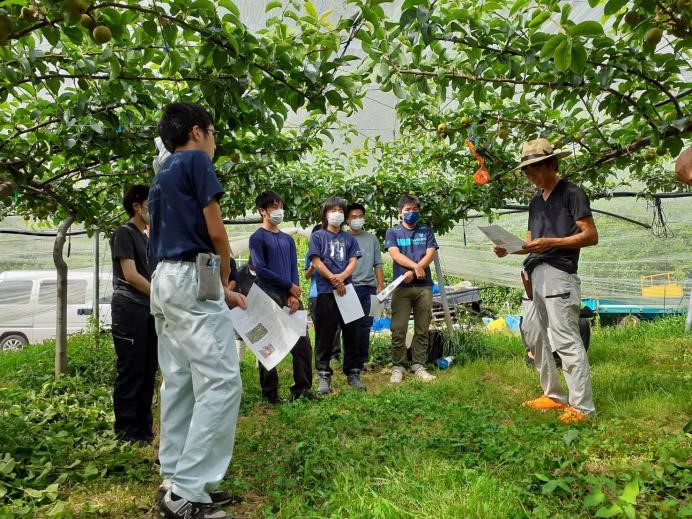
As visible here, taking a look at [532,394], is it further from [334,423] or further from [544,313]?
[334,423]

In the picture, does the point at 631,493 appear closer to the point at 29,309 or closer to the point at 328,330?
the point at 328,330

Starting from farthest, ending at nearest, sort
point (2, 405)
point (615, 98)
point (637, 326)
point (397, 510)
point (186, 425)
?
point (637, 326) → point (2, 405) → point (615, 98) → point (186, 425) → point (397, 510)

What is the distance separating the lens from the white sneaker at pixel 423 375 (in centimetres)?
492

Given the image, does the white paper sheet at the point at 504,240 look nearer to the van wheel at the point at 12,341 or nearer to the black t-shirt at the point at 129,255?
the black t-shirt at the point at 129,255

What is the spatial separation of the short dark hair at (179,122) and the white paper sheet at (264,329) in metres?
1.32

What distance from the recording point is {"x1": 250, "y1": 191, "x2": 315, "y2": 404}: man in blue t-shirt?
13.4ft

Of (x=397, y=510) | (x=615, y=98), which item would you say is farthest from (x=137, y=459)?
(x=615, y=98)

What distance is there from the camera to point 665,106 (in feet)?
11.0

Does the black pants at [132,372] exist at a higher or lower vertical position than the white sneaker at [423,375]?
higher

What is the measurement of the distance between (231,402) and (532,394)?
8.40 feet

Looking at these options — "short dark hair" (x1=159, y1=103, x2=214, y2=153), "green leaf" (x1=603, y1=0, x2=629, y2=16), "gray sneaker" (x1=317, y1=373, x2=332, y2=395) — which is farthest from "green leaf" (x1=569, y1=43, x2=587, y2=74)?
"gray sneaker" (x1=317, y1=373, x2=332, y2=395)

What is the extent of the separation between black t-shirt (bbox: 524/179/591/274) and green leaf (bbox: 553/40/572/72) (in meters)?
1.35

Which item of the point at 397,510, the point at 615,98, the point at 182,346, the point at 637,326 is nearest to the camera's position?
the point at 397,510

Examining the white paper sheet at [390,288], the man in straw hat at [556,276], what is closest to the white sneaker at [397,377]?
the white paper sheet at [390,288]
